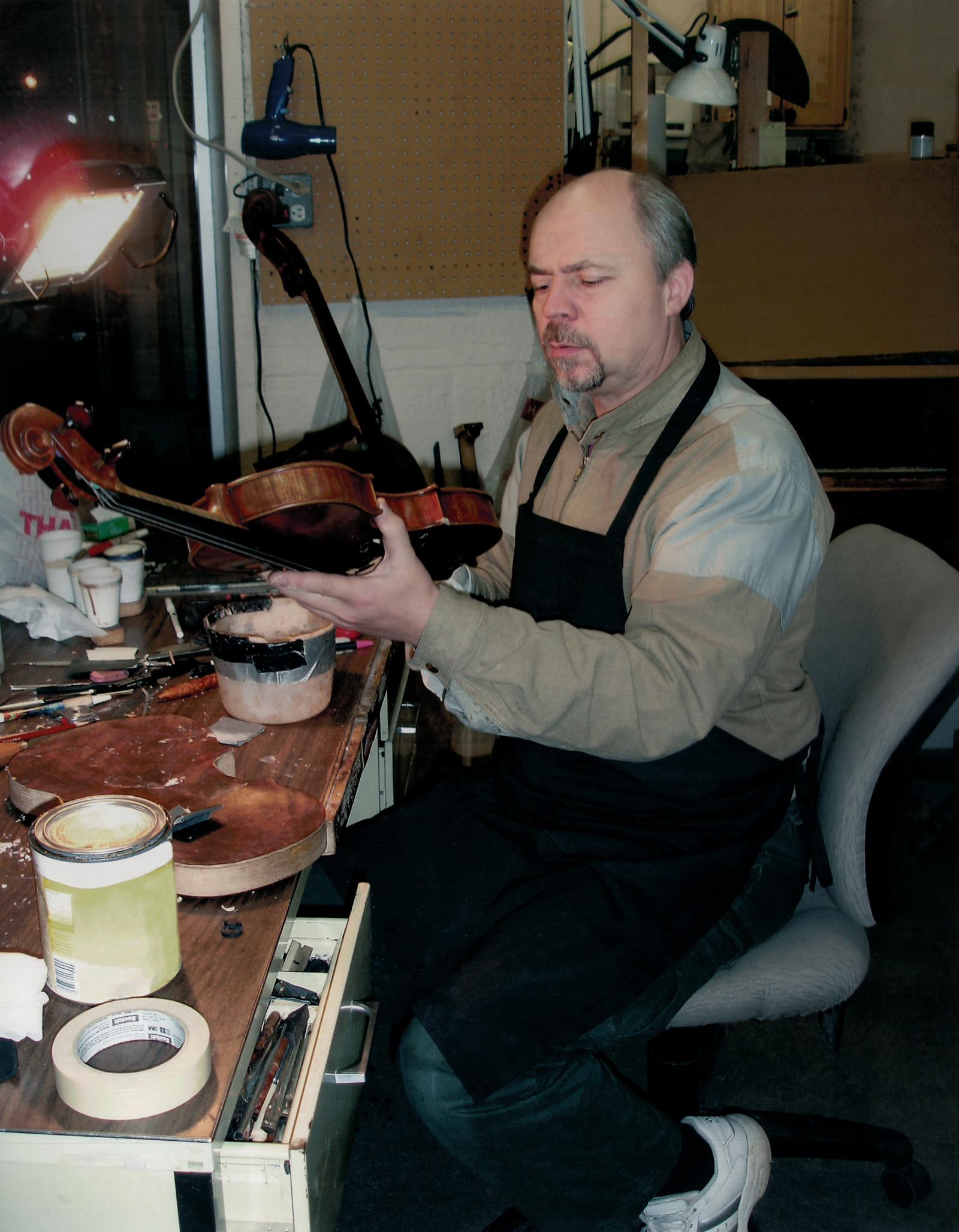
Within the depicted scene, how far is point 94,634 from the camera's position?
6.28ft

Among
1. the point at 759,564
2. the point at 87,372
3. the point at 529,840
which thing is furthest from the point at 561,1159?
the point at 87,372

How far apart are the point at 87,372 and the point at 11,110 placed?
0.64 meters

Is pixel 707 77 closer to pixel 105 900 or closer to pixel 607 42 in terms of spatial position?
pixel 607 42

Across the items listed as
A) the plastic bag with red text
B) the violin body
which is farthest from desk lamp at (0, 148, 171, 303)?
the violin body

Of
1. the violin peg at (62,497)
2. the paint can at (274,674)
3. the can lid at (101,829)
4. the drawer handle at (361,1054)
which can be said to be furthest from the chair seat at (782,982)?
the violin peg at (62,497)

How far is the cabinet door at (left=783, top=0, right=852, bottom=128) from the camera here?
317 cm

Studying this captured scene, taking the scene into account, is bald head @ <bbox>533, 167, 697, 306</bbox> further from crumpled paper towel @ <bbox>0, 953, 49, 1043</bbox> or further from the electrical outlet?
the electrical outlet

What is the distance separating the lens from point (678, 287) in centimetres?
158

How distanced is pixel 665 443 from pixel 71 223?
115 centimetres

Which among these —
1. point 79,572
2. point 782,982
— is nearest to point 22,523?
point 79,572

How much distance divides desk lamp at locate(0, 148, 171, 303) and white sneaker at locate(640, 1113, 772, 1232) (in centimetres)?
174

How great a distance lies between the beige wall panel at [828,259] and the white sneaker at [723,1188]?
199cm

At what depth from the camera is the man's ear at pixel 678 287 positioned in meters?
1.56

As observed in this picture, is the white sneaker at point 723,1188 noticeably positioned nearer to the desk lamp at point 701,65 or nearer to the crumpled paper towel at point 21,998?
the crumpled paper towel at point 21,998
